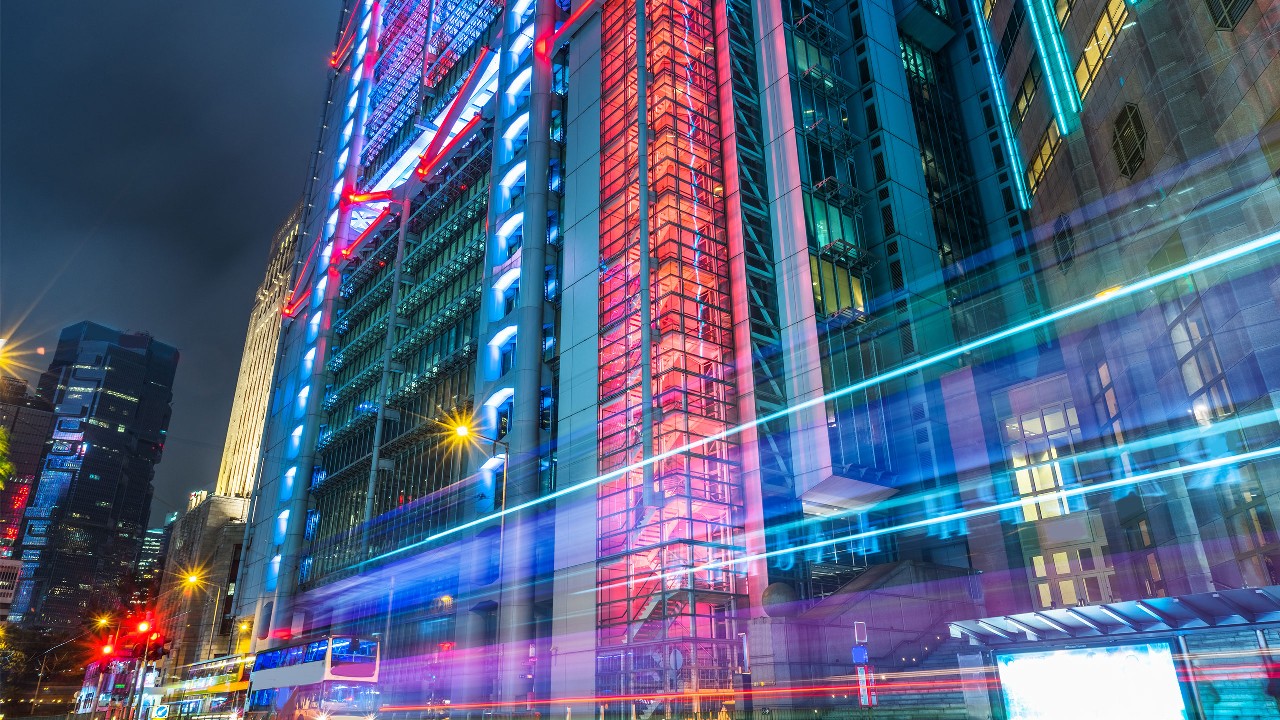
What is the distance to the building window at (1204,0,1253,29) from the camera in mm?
17906

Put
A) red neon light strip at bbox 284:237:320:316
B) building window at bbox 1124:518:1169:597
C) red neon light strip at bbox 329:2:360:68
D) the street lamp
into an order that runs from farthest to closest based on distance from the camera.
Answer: red neon light strip at bbox 329:2:360:68, red neon light strip at bbox 284:237:320:316, the street lamp, building window at bbox 1124:518:1169:597

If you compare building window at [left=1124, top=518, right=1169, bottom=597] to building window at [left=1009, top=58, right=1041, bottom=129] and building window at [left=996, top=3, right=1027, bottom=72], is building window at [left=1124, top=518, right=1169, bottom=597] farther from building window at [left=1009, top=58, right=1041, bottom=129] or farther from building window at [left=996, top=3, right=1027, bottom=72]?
building window at [left=996, top=3, right=1027, bottom=72]

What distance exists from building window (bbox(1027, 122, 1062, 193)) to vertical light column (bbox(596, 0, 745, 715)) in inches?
519

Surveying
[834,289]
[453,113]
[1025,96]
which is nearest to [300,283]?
[453,113]

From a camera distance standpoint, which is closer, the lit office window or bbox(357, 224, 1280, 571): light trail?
bbox(357, 224, 1280, 571): light trail

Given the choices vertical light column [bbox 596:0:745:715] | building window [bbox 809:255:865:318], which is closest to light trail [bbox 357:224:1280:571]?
vertical light column [bbox 596:0:745:715]

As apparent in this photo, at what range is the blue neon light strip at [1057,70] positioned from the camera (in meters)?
27.7

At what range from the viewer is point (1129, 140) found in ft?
77.3

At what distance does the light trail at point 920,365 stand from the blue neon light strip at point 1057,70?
6371 mm

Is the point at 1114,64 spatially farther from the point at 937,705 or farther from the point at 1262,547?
the point at 937,705

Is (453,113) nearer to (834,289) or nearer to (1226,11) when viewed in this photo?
(834,289)

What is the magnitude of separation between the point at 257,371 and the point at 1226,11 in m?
110

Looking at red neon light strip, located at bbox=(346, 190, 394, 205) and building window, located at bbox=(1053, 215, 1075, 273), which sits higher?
red neon light strip, located at bbox=(346, 190, 394, 205)

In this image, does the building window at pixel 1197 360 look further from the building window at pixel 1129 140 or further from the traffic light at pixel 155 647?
the traffic light at pixel 155 647
